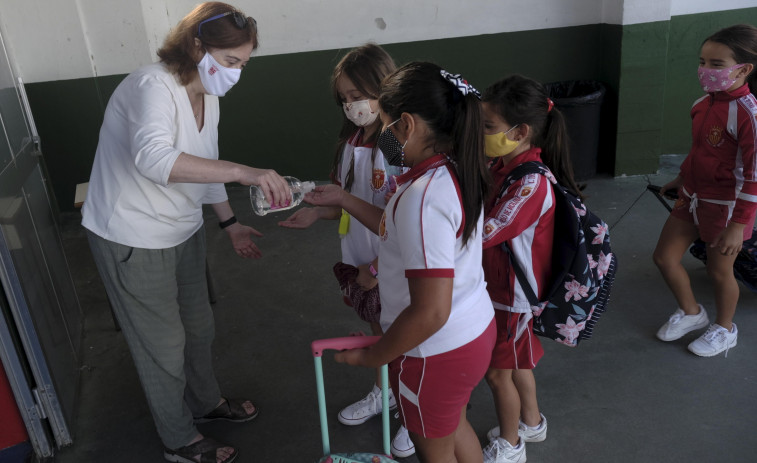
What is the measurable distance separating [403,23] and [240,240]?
351cm

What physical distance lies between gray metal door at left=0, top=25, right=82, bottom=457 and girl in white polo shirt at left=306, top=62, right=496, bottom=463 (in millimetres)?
1460

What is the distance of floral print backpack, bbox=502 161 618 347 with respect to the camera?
208 centimetres

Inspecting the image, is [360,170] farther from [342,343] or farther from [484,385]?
[484,385]

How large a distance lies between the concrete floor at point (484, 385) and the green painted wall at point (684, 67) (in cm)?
197

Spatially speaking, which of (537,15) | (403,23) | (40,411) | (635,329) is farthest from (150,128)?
(537,15)

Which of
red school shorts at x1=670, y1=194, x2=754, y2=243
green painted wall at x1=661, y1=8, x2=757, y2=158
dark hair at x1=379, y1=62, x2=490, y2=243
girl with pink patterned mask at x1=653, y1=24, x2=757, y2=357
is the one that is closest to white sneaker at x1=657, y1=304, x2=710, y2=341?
girl with pink patterned mask at x1=653, y1=24, x2=757, y2=357

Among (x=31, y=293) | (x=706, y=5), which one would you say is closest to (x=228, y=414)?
(x=31, y=293)

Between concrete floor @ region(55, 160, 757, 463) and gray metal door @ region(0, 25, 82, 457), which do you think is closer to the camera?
gray metal door @ region(0, 25, 82, 457)

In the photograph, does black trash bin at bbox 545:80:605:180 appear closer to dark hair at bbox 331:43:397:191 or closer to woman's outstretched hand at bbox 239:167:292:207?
dark hair at bbox 331:43:397:191

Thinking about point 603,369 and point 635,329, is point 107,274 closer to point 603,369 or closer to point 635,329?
point 603,369

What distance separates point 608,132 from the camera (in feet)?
17.9

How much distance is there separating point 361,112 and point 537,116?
613 mm

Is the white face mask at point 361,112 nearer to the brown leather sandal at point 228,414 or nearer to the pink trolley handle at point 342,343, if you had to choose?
the pink trolley handle at point 342,343

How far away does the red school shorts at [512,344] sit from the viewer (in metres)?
2.20
